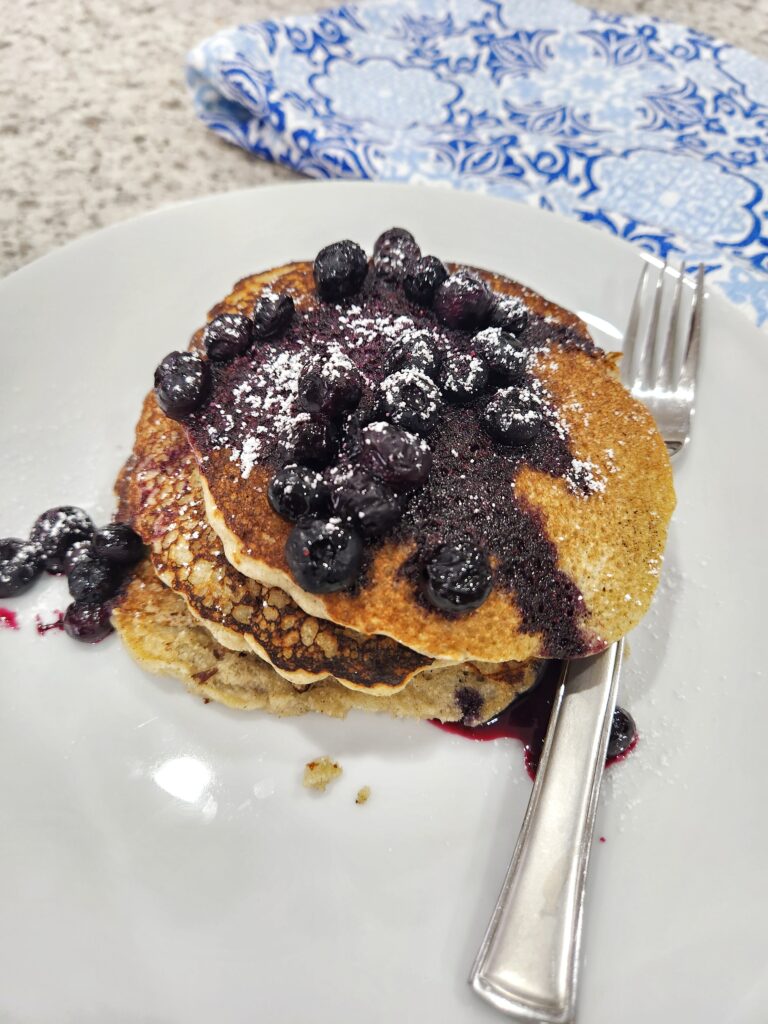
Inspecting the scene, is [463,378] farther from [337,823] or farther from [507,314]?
[337,823]

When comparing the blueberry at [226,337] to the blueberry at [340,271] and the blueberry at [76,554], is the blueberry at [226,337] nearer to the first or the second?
the blueberry at [340,271]

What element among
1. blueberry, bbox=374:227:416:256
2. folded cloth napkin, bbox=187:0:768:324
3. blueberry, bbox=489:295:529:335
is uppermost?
folded cloth napkin, bbox=187:0:768:324

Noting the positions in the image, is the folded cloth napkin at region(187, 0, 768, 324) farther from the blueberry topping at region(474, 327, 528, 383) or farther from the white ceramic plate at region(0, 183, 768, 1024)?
the blueberry topping at region(474, 327, 528, 383)

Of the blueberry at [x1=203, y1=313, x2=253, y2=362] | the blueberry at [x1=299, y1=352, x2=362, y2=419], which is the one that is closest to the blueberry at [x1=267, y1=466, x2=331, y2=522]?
the blueberry at [x1=299, y1=352, x2=362, y2=419]

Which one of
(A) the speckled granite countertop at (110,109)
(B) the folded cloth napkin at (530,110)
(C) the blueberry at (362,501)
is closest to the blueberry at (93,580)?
(C) the blueberry at (362,501)

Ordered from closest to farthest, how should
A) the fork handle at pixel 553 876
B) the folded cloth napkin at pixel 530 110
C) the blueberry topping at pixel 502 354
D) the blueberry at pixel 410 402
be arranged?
the fork handle at pixel 553 876 → the blueberry at pixel 410 402 → the blueberry topping at pixel 502 354 → the folded cloth napkin at pixel 530 110

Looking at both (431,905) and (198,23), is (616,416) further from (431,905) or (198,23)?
(198,23)
